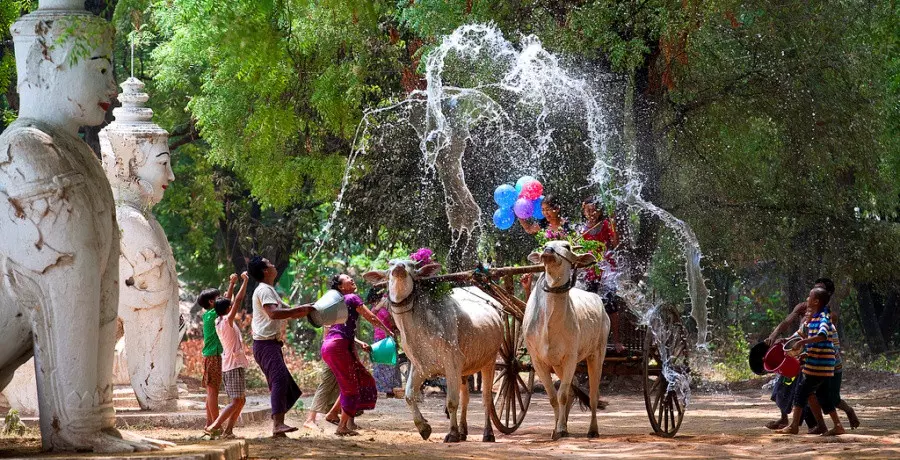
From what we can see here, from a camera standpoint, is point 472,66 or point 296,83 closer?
point 472,66

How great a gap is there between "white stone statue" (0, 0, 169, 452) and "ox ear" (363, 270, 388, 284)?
5.32m

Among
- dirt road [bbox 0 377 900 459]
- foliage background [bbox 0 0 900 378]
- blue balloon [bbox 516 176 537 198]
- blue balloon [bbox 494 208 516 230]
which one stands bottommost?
dirt road [bbox 0 377 900 459]

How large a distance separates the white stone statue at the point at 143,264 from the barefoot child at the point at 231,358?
4.63 ft

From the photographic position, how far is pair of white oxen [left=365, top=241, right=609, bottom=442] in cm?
1318

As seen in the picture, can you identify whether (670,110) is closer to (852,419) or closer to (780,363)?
(852,419)

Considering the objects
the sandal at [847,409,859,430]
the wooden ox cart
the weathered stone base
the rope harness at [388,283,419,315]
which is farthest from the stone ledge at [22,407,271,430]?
the sandal at [847,409,859,430]

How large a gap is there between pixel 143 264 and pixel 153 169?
1133 mm

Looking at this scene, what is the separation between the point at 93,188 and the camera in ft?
28.0

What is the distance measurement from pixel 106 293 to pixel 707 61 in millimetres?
15188

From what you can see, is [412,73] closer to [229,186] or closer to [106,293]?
[229,186]

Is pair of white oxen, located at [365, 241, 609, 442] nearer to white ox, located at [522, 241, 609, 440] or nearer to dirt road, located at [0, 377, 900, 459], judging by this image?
white ox, located at [522, 241, 609, 440]

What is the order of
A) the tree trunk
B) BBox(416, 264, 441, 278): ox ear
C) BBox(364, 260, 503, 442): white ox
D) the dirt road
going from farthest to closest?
the tree trunk
BBox(416, 264, 441, 278): ox ear
BBox(364, 260, 503, 442): white ox
the dirt road

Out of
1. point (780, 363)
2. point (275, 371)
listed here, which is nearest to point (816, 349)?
point (780, 363)

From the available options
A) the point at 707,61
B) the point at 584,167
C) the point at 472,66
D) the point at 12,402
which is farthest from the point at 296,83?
the point at 12,402
